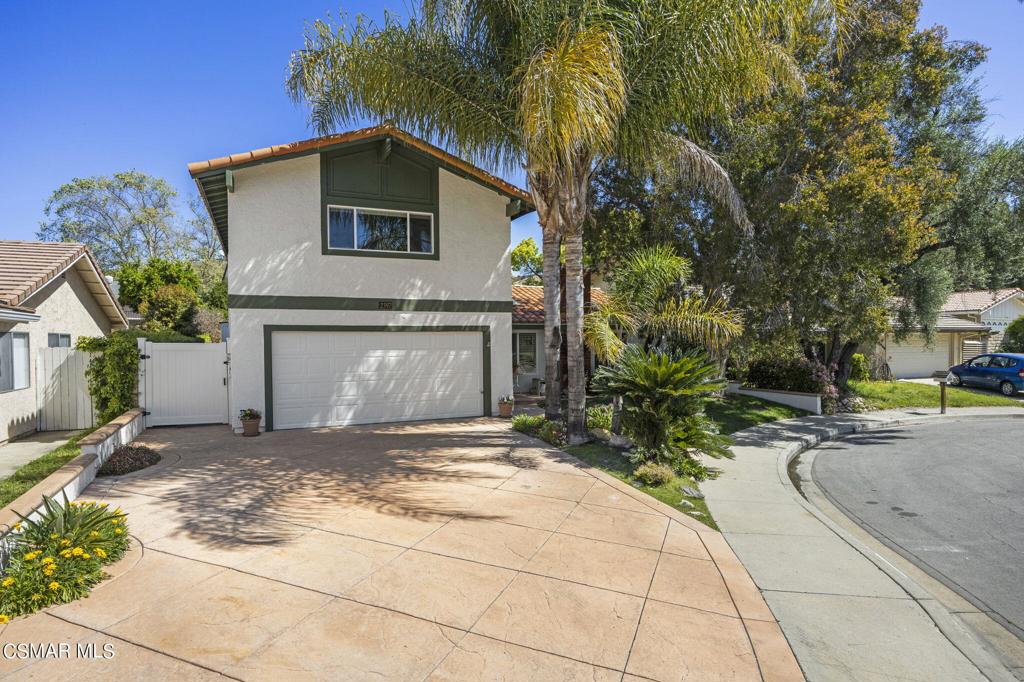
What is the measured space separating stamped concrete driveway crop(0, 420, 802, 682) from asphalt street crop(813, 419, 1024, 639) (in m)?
2.30

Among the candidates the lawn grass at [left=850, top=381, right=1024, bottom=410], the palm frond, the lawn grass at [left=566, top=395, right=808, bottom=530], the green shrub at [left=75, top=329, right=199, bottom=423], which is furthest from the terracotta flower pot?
the lawn grass at [left=850, top=381, right=1024, bottom=410]

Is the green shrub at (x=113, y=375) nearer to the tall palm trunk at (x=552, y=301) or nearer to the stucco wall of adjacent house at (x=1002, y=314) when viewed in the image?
the tall palm trunk at (x=552, y=301)

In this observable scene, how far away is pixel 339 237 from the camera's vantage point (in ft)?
38.3

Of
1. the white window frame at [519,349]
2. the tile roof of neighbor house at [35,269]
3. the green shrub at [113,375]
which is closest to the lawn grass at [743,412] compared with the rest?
the white window frame at [519,349]

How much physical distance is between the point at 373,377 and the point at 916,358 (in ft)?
88.8

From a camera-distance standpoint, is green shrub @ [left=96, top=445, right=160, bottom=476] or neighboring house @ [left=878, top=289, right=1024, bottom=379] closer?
green shrub @ [left=96, top=445, right=160, bottom=476]

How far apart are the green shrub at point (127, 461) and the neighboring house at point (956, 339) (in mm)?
26916

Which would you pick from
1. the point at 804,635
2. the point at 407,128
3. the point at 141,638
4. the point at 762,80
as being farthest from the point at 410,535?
the point at 762,80

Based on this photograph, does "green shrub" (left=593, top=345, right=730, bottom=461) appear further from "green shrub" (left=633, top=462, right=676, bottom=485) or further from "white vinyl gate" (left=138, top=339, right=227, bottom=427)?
"white vinyl gate" (left=138, top=339, right=227, bottom=427)

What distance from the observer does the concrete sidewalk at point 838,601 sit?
11.2 ft

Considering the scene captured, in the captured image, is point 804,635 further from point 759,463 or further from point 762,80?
point 762,80

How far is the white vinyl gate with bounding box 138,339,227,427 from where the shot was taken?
1116 centimetres

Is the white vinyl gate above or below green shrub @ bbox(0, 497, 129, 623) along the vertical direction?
above

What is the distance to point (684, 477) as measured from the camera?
25.7 feet
